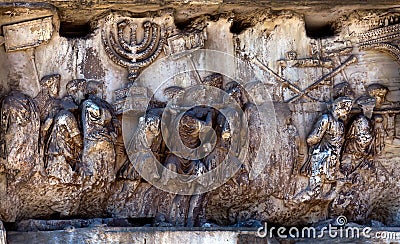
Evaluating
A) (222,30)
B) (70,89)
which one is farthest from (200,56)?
(70,89)

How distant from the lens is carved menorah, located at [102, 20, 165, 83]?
10.3m

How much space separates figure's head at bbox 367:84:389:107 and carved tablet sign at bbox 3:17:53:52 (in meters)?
2.84

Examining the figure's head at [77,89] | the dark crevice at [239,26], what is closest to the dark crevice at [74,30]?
the figure's head at [77,89]

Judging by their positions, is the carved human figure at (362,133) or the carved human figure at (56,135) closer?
the carved human figure at (56,135)

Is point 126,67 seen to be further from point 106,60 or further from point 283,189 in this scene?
point 283,189

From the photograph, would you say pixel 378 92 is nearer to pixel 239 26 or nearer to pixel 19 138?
pixel 239 26

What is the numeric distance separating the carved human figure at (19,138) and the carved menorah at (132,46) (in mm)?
894

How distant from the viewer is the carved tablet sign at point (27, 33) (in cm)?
995

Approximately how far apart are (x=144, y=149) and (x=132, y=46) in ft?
2.90

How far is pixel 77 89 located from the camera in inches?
400

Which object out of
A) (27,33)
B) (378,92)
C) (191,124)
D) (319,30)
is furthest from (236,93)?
(27,33)

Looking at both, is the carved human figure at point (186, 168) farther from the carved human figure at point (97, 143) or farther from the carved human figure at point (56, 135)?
the carved human figure at point (56, 135)

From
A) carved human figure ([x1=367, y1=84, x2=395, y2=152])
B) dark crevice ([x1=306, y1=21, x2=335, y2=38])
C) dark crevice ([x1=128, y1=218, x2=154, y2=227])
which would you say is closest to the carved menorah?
dark crevice ([x1=128, y1=218, x2=154, y2=227])

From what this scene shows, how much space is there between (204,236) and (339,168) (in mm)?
1413
